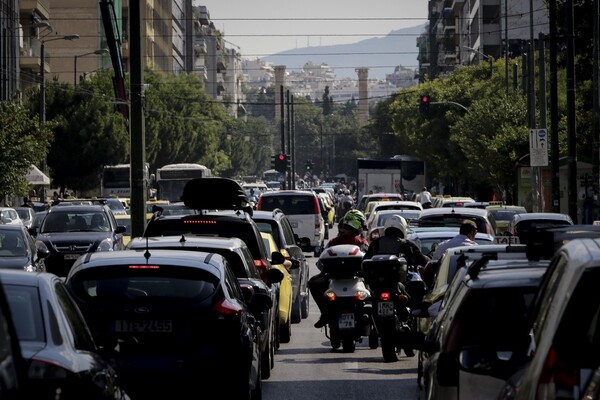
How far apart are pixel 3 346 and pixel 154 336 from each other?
6.30 meters

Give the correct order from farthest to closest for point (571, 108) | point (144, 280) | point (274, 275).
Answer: point (571, 108)
point (274, 275)
point (144, 280)

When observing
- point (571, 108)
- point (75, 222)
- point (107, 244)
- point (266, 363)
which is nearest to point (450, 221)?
point (107, 244)

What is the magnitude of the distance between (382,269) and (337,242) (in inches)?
139

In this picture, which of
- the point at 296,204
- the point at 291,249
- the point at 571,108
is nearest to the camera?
A: the point at 291,249

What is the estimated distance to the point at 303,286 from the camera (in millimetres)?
24422

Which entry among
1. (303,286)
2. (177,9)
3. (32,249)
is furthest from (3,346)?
(177,9)

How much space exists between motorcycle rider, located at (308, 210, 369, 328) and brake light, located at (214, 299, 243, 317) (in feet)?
21.7

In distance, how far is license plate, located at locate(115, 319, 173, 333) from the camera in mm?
11703

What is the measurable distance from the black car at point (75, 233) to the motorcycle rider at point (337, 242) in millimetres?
10317

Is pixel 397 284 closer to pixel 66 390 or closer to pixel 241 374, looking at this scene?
pixel 241 374

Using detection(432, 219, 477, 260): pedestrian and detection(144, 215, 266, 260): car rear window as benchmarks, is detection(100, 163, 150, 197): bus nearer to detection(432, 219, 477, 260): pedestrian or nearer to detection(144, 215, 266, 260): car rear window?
detection(432, 219, 477, 260): pedestrian

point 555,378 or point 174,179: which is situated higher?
point 555,378

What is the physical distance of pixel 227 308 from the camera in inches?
466

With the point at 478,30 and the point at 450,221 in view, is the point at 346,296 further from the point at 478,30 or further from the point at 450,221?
the point at 478,30
